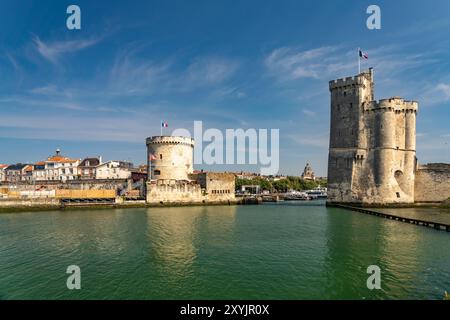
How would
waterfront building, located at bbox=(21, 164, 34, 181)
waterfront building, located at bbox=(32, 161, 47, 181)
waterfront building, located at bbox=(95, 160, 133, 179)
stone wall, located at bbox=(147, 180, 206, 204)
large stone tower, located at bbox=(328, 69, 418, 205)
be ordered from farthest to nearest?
waterfront building, located at bbox=(21, 164, 34, 181) < waterfront building, located at bbox=(32, 161, 47, 181) < waterfront building, located at bbox=(95, 160, 133, 179) < stone wall, located at bbox=(147, 180, 206, 204) < large stone tower, located at bbox=(328, 69, 418, 205)

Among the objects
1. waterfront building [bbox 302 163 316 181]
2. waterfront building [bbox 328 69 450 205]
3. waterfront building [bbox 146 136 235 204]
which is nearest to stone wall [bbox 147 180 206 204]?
waterfront building [bbox 146 136 235 204]

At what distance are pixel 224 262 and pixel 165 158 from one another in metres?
39.1

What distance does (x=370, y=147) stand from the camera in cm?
4162

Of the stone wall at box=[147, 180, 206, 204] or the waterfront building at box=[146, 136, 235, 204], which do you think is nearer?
the stone wall at box=[147, 180, 206, 204]

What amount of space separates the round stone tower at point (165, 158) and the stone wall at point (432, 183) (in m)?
38.1

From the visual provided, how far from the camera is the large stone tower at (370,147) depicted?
40.6m

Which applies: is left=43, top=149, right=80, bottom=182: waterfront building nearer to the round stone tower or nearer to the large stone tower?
the round stone tower

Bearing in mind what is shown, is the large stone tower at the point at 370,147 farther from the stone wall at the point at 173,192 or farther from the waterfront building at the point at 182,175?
the stone wall at the point at 173,192

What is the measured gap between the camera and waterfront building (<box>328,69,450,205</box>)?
40562mm

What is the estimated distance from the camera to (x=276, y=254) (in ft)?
55.4

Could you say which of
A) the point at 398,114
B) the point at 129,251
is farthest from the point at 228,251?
the point at 398,114

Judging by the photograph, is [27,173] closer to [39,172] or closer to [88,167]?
[39,172]

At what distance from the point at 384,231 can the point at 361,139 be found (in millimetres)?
21225
